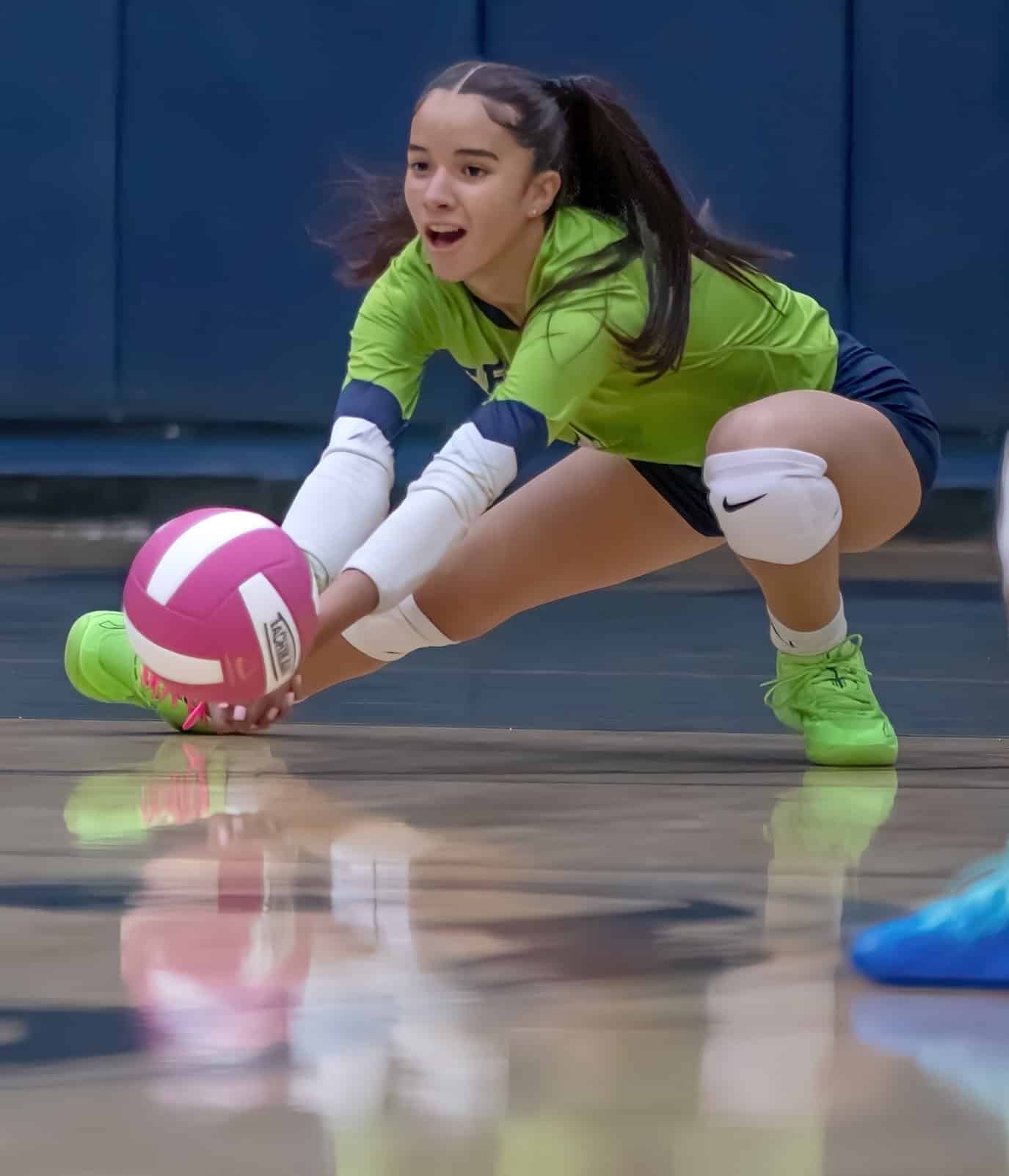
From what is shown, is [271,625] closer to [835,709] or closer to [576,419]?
[576,419]

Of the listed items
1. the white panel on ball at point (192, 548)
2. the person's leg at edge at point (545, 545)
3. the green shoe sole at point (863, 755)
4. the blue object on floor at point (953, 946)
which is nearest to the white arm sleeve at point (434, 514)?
the white panel on ball at point (192, 548)

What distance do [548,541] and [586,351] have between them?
334 mm

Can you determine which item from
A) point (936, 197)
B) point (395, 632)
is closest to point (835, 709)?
point (395, 632)

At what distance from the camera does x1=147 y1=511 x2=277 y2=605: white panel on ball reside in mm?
1505

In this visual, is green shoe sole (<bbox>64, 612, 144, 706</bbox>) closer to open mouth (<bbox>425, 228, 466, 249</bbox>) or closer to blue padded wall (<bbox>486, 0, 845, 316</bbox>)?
open mouth (<bbox>425, 228, 466, 249</bbox>)

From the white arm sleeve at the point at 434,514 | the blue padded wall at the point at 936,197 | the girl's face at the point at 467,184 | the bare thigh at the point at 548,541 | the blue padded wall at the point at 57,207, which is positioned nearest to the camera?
the white arm sleeve at the point at 434,514

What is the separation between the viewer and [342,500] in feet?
5.59

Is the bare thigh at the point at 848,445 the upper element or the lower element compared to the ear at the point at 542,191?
lower

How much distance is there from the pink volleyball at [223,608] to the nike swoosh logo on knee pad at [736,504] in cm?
42

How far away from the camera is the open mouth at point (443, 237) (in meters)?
1.74

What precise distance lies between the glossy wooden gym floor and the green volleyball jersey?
31cm

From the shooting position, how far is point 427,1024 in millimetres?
956

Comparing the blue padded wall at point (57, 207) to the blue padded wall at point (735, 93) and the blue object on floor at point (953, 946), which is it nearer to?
the blue padded wall at point (735, 93)

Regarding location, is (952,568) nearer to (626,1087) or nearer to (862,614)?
(862,614)
